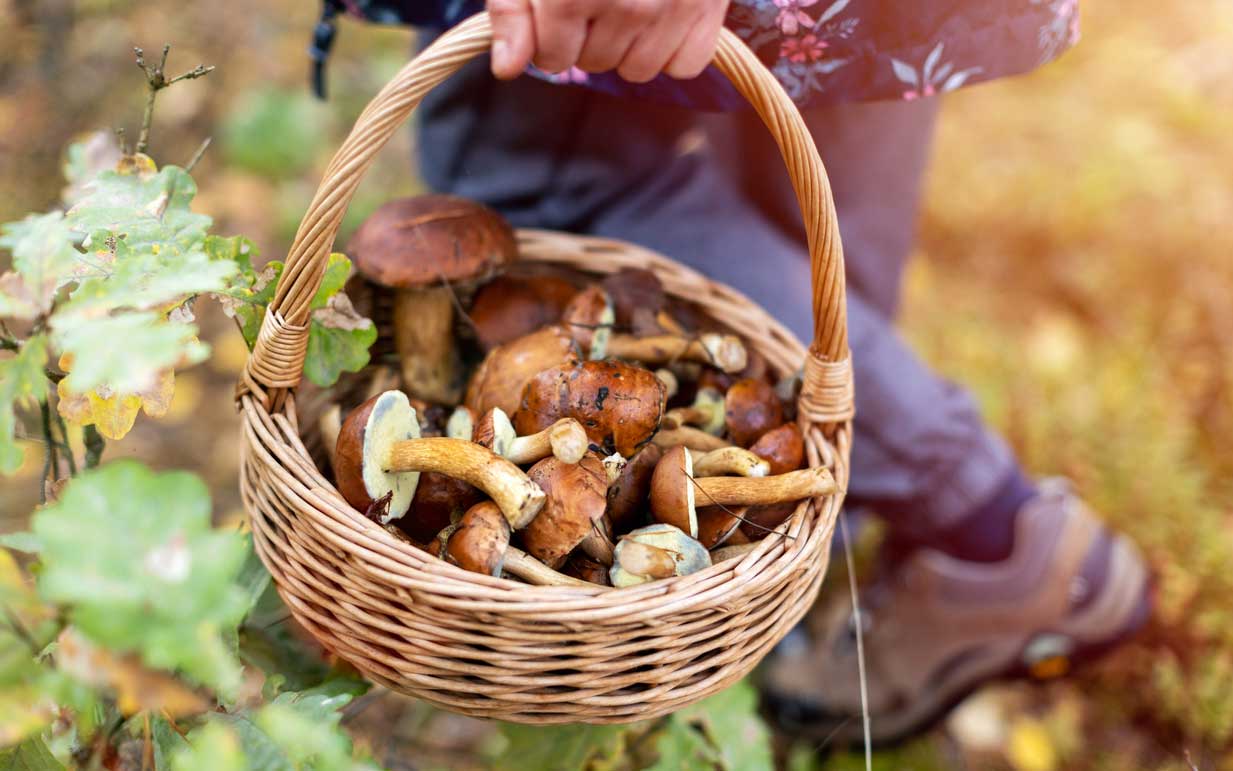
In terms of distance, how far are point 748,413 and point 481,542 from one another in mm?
470

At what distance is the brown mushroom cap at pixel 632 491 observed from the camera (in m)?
1.19

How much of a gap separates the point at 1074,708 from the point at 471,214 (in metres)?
1.82

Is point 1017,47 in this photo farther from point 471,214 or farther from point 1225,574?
point 1225,574

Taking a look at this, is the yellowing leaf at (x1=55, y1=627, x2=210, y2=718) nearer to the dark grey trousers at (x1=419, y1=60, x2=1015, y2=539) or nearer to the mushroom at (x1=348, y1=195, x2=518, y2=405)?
the mushroom at (x1=348, y1=195, x2=518, y2=405)

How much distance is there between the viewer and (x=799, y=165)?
3.63ft

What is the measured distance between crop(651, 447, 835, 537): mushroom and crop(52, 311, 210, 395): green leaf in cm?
60

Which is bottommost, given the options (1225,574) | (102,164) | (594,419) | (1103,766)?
(1103,766)

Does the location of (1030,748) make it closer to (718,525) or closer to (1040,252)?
(718,525)

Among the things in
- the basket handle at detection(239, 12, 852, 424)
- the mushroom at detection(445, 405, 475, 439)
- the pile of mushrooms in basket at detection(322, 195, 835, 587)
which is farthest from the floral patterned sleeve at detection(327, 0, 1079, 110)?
the mushroom at detection(445, 405, 475, 439)

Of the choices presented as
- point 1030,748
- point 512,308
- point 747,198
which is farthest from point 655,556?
point 1030,748

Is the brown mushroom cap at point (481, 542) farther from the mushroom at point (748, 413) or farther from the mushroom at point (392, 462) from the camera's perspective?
the mushroom at point (748, 413)

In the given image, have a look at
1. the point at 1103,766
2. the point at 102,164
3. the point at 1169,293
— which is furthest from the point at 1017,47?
the point at 1169,293

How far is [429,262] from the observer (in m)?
1.31

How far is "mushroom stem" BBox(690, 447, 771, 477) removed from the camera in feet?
3.90
